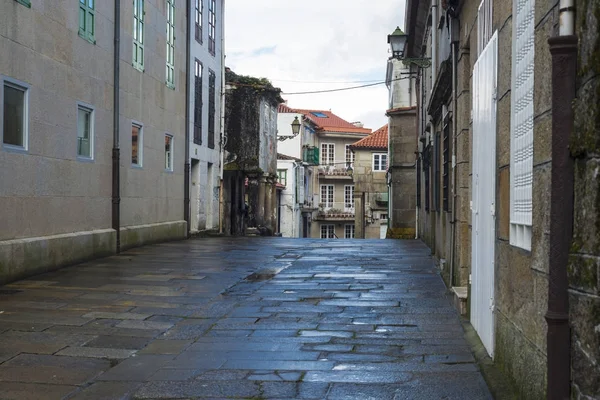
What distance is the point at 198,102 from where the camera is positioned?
23.0 m

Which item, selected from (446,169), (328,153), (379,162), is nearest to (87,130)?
(446,169)

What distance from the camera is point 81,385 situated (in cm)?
525

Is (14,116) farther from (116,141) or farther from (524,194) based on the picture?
(524,194)

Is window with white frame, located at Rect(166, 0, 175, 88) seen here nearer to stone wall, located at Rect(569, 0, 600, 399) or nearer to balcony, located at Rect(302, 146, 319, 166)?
stone wall, located at Rect(569, 0, 600, 399)

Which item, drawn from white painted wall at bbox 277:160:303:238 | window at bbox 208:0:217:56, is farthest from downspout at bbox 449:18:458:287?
white painted wall at bbox 277:160:303:238

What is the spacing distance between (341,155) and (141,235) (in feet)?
168

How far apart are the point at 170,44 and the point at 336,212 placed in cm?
4602

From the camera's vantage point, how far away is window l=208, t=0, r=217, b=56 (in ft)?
80.4

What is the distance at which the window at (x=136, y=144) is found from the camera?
16.7m

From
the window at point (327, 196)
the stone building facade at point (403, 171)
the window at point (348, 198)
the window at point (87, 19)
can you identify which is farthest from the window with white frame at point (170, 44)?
the window at point (348, 198)

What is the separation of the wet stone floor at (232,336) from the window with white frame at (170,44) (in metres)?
8.57

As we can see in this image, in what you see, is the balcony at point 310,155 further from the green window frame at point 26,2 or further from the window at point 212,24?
the green window frame at point 26,2

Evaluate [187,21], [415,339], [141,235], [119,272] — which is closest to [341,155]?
[187,21]

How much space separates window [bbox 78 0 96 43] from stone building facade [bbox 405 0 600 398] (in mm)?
7890
